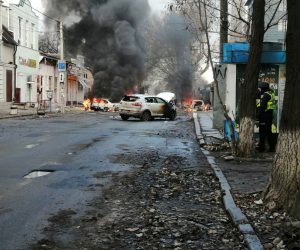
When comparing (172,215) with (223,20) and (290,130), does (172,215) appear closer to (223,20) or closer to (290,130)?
(290,130)

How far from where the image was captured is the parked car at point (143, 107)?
28.6 m

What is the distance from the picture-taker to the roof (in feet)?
113

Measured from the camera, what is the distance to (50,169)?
959 centimetres

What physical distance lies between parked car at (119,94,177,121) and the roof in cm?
1091

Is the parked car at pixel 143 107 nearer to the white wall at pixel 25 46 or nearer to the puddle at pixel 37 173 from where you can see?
the white wall at pixel 25 46

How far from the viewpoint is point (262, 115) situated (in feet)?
39.8

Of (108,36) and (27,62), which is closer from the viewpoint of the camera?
(27,62)

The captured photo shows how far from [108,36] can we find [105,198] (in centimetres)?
4178

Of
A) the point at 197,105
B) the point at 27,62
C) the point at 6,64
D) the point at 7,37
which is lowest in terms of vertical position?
the point at 197,105

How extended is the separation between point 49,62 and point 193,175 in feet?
127

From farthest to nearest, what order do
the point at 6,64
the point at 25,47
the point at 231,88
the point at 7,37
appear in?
the point at 25,47, the point at 7,37, the point at 6,64, the point at 231,88

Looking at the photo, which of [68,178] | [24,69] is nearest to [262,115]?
[68,178]

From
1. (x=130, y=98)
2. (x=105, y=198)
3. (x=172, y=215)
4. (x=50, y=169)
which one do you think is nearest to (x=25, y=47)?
(x=130, y=98)

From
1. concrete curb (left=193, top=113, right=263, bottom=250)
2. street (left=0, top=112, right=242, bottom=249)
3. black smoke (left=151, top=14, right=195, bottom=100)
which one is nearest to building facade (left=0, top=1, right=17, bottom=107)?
black smoke (left=151, top=14, right=195, bottom=100)
